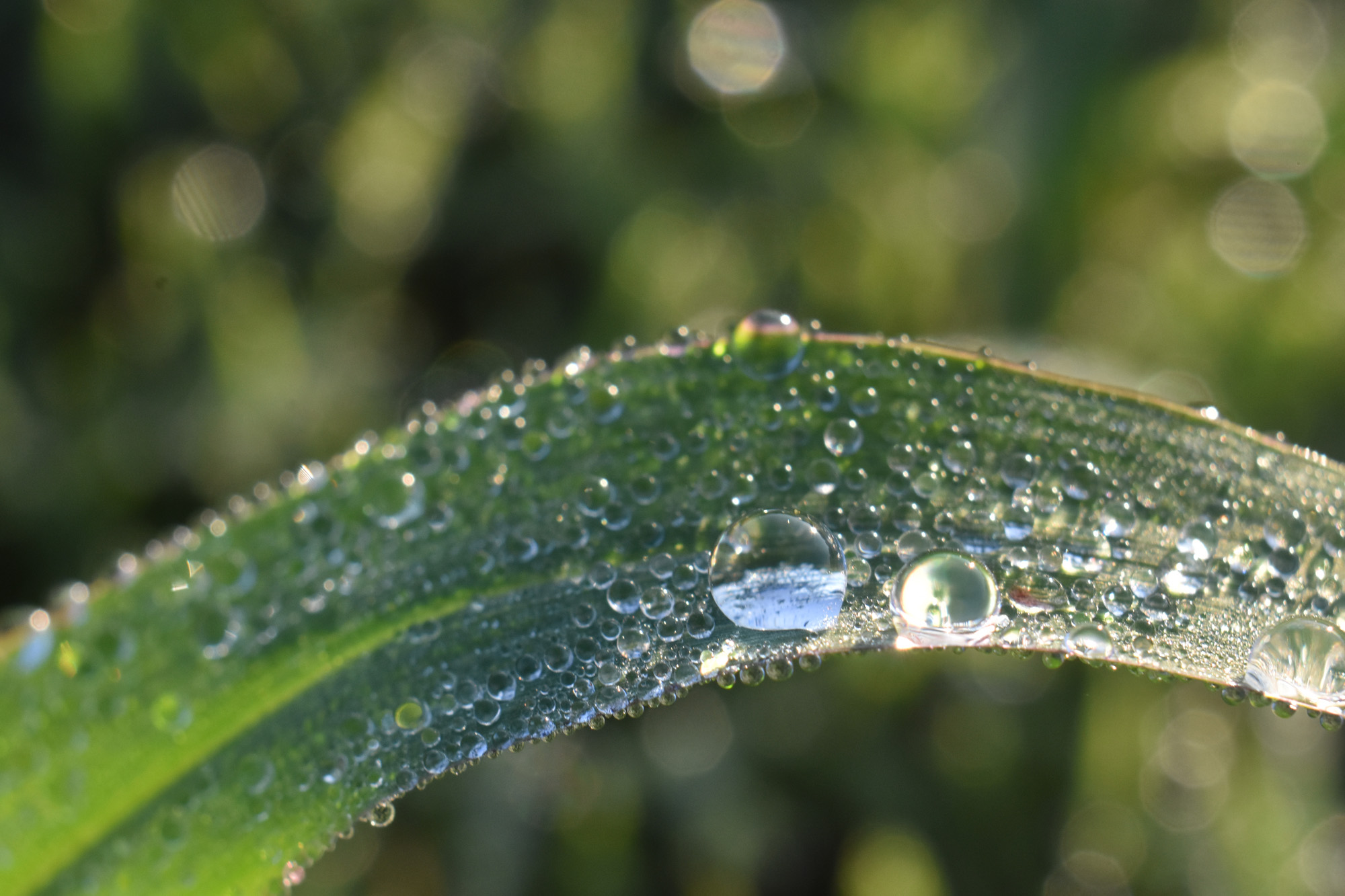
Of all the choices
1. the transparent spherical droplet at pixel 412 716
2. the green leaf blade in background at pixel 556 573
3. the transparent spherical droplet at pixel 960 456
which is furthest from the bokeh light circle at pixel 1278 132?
the transparent spherical droplet at pixel 412 716

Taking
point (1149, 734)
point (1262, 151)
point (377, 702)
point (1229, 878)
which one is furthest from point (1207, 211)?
point (377, 702)

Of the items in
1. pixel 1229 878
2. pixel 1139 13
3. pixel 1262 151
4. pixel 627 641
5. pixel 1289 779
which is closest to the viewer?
pixel 627 641

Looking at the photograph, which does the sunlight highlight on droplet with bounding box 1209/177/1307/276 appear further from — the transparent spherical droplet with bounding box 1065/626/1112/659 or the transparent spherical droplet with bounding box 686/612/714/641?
the transparent spherical droplet with bounding box 686/612/714/641

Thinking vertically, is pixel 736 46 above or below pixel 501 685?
above

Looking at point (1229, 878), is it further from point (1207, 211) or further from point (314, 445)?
point (314, 445)

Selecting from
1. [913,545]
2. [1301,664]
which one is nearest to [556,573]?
[913,545]

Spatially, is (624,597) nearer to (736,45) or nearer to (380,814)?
(380,814)
